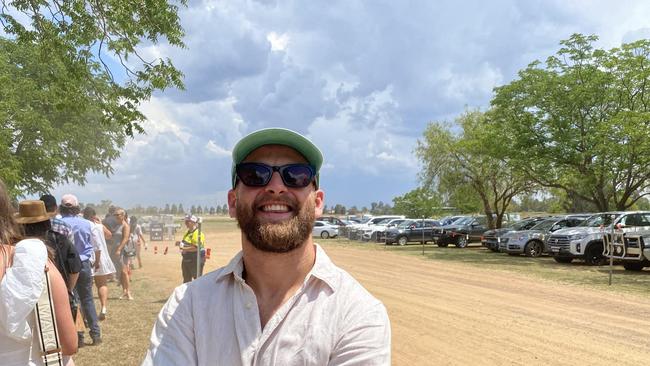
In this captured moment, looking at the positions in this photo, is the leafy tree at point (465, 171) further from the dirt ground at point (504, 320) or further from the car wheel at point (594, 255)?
the dirt ground at point (504, 320)

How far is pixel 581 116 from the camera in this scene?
76.1 feet

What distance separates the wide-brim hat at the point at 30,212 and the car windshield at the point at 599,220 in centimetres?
1778

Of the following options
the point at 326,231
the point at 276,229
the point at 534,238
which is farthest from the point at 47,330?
the point at 326,231

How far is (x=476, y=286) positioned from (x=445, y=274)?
8.47ft

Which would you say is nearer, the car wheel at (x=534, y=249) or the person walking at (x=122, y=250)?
the person walking at (x=122, y=250)

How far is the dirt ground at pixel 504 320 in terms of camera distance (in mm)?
6449

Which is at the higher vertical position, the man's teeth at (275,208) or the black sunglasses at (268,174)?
the black sunglasses at (268,174)

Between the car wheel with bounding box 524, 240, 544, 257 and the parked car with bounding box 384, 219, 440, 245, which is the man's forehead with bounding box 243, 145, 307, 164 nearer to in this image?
the car wheel with bounding box 524, 240, 544, 257

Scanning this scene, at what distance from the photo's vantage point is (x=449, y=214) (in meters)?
44.1

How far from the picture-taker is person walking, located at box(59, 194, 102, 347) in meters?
6.49

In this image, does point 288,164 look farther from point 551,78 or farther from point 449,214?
point 449,214

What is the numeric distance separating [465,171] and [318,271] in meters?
37.4

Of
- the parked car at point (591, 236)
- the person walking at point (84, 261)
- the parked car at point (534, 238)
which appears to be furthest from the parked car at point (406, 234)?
the person walking at point (84, 261)

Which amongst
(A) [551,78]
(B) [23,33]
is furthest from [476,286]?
(A) [551,78]
